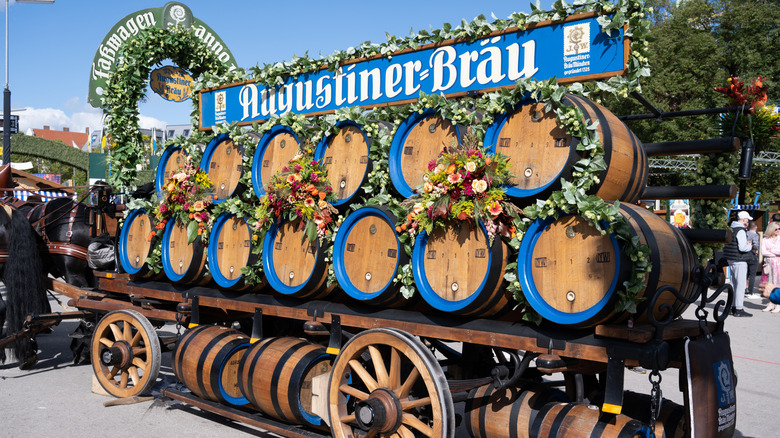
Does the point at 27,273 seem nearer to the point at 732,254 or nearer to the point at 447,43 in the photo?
the point at 447,43

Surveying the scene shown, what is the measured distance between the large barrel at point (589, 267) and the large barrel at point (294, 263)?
1664mm

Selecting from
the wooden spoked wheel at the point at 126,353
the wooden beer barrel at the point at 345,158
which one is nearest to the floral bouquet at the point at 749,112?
the wooden beer barrel at the point at 345,158

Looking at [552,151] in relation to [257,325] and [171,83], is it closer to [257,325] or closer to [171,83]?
[257,325]

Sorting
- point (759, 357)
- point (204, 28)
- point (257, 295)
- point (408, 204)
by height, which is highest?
point (204, 28)

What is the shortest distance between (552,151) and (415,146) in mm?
1006

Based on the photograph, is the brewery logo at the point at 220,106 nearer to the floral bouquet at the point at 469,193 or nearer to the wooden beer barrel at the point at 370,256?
the wooden beer barrel at the point at 370,256

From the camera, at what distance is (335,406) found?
4.31 m

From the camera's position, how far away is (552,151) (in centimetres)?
365

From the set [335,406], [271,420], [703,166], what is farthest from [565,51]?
[271,420]

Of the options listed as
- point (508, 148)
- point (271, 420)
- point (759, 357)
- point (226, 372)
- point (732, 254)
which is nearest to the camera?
point (508, 148)

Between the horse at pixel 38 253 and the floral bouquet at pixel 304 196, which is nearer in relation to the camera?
the floral bouquet at pixel 304 196

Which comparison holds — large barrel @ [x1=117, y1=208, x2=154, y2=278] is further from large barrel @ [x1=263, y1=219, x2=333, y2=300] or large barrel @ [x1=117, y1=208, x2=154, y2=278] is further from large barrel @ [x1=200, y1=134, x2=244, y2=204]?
large barrel @ [x1=263, y1=219, x2=333, y2=300]

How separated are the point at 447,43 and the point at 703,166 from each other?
1890mm

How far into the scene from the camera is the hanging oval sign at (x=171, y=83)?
7457mm
